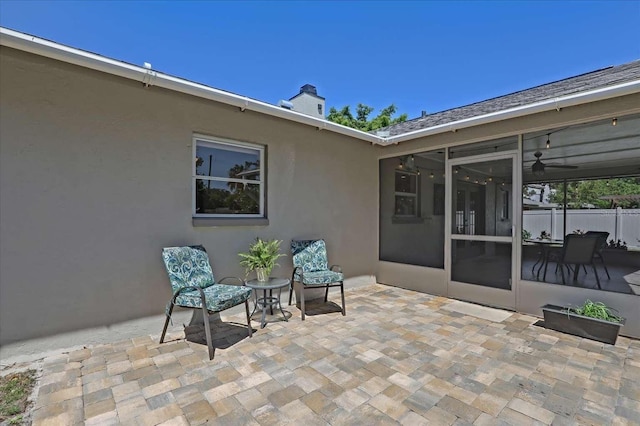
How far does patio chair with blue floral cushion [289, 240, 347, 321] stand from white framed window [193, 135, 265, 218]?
86 cm

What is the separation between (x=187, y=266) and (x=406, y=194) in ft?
14.5

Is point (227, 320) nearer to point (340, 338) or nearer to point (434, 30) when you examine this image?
point (340, 338)

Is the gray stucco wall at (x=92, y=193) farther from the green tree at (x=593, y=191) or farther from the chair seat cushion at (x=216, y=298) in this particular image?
the green tree at (x=593, y=191)

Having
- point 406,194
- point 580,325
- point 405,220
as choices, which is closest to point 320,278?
point 405,220

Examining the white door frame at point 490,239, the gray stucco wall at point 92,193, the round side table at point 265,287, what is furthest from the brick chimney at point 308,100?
the round side table at point 265,287

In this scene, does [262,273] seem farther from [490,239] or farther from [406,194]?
[490,239]

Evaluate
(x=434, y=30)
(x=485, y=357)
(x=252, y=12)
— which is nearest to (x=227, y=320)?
(x=485, y=357)

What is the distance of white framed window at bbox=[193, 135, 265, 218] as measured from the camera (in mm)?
4309

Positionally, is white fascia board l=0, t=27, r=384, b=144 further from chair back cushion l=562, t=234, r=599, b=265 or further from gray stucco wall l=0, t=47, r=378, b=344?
chair back cushion l=562, t=234, r=599, b=265

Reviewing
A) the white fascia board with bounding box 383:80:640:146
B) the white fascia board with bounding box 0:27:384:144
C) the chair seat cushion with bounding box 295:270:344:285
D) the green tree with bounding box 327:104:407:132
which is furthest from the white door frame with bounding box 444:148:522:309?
the green tree with bounding box 327:104:407:132

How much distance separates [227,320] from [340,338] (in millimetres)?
1687

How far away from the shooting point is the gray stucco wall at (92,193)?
9.91 ft

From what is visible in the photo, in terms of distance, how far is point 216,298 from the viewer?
11.1 ft

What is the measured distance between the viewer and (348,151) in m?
6.11
